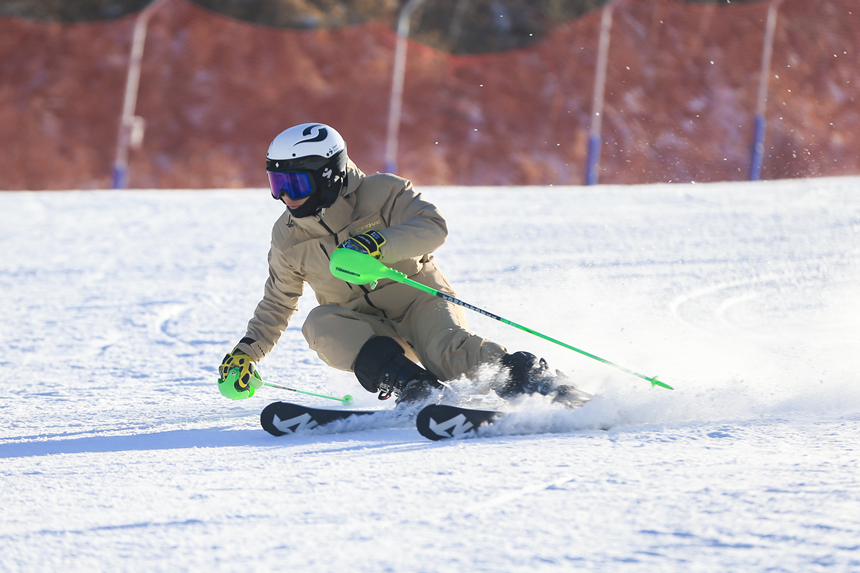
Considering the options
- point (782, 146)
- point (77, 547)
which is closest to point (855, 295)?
point (77, 547)

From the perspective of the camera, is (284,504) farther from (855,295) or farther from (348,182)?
(855,295)

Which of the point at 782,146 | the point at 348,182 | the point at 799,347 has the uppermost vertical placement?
the point at 782,146

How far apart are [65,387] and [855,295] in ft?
15.6

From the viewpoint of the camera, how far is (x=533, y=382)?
2955 millimetres

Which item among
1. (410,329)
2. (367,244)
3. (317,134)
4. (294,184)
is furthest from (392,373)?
(317,134)

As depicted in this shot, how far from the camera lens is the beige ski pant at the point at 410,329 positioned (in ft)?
10.2

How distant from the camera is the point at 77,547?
1.83 meters

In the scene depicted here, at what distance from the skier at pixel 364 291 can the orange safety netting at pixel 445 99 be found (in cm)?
1237

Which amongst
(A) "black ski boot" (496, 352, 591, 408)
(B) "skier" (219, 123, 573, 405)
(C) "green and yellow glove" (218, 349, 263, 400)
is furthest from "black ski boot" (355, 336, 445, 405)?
(C) "green and yellow glove" (218, 349, 263, 400)

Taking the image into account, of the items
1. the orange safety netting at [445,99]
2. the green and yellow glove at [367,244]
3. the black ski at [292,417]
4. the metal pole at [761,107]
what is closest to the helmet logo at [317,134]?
the green and yellow glove at [367,244]

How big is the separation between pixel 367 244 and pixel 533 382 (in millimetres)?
708

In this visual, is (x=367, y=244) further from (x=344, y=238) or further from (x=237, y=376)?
(x=237, y=376)

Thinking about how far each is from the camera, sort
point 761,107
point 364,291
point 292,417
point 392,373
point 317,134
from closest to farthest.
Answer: point 292,417 → point 392,373 → point 317,134 → point 364,291 → point 761,107

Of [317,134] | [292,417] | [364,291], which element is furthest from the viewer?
[364,291]
